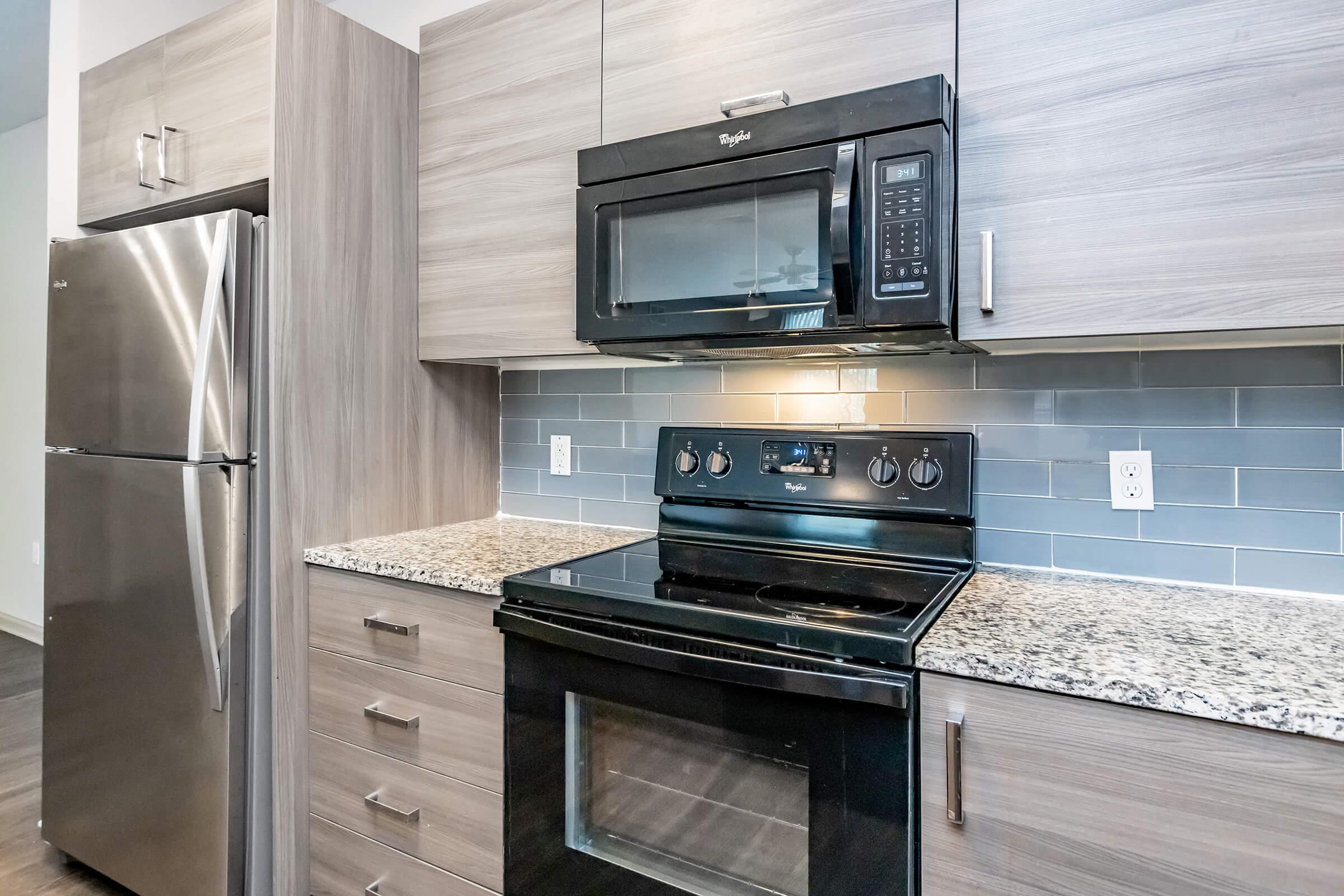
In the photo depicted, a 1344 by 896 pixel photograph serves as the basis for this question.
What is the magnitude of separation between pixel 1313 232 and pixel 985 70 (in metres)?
0.54

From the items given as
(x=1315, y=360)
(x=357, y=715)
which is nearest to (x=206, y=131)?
(x=357, y=715)

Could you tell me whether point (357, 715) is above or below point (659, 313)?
below

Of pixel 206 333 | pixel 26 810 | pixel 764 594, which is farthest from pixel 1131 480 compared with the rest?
pixel 26 810

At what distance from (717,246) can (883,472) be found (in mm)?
563

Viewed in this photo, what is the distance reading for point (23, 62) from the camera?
325 cm

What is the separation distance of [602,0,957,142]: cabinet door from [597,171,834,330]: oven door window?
0.57ft

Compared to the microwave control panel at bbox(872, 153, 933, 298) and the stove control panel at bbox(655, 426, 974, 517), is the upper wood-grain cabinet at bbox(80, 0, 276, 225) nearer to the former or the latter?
the stove control panel at bbox(655, 426, 974, 517)

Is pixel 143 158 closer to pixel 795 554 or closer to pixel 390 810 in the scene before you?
pixel 390 810

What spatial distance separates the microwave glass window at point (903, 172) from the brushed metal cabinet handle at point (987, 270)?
145 mm

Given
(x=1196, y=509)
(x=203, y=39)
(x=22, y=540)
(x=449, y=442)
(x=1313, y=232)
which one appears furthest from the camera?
(x=22, y=540)

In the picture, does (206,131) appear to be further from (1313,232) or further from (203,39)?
(1313,232)

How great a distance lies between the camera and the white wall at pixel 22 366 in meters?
3.87

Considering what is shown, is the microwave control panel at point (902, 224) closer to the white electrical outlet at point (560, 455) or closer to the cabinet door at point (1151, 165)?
the cabinet door at point (1151, 165)

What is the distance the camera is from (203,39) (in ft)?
5.85
